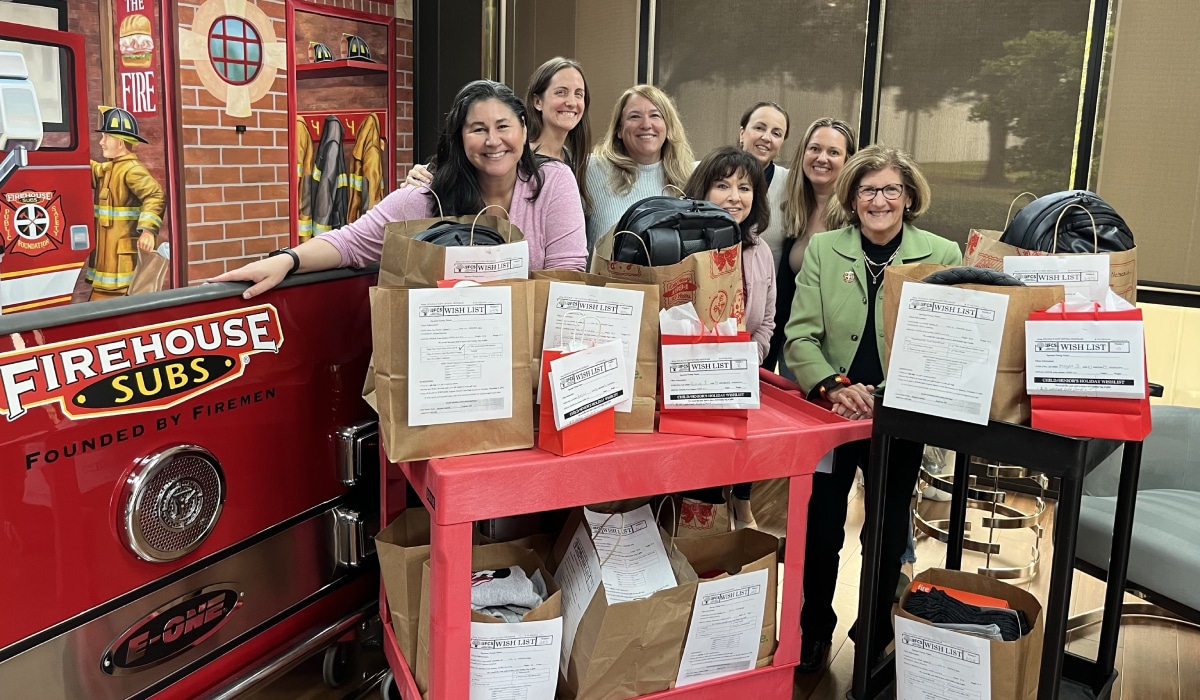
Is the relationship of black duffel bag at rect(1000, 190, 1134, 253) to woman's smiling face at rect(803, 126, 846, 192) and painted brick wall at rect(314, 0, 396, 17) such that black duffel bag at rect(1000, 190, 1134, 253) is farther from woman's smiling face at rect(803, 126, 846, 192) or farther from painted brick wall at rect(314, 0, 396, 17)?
painted brick wall at rect(314, 0, 396, 17)

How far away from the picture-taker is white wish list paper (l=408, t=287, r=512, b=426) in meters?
1.52

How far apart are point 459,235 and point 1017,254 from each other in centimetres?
106

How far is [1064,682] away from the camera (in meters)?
2.09

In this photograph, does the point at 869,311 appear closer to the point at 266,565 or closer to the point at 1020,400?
the point at 1020,400

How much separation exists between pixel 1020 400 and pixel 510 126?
46.2 inches

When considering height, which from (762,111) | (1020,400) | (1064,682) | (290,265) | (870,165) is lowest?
(1064,682)

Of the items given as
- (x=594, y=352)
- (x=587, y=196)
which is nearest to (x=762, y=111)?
(x=587, y=196)

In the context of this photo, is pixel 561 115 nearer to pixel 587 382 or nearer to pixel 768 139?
pixel 768 139

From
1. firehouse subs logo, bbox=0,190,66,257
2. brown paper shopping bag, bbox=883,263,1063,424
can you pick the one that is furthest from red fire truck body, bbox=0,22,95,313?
brown paper shopping bag, bbox=883,263,1063,424

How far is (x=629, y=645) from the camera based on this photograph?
5.75 feet

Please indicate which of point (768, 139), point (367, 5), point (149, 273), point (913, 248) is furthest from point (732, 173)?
point (367, 5)

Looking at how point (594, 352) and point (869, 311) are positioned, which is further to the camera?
point (869, 311)

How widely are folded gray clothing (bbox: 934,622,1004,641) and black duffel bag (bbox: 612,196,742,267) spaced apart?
84cm

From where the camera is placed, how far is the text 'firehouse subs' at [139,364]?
1.40 meters
